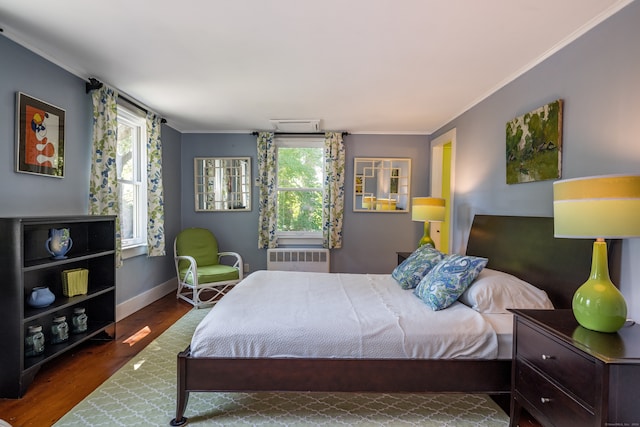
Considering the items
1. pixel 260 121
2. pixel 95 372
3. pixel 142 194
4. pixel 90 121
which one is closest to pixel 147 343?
pixel 95 372

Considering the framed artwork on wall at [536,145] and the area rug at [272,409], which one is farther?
the framed artwork on wall at [536,145]

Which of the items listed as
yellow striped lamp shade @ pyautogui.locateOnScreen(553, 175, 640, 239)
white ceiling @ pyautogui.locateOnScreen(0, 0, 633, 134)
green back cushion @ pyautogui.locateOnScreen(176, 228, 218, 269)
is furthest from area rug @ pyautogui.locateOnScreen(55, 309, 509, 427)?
white ceiling @ pyautogui.locateOnScreen(0, 0, 633, 134)

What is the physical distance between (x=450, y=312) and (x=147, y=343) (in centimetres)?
255

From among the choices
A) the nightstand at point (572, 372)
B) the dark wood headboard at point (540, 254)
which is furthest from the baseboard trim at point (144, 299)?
the dark wood headboard at point (540, 254)

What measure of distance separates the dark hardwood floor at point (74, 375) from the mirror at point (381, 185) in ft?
9.91

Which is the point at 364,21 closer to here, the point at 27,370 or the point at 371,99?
the point at 371,99

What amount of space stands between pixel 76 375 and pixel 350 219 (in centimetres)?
→ 358

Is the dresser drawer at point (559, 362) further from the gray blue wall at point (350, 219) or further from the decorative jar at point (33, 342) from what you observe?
the gray blue wall at point (350, 219)

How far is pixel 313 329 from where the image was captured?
1.84 meters

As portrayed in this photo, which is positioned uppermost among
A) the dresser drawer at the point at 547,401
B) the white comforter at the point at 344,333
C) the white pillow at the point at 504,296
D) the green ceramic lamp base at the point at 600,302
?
the green ceramic lamp base at the point at 600,302

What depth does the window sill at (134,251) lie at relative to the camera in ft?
11.4

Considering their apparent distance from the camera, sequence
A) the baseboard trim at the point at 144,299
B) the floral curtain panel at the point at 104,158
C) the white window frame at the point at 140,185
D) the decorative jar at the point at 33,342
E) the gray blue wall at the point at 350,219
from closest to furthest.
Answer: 1. the decorative jar at the point at 33,342
2. the floral curtain panel at the point at 104,158
3. the baseboard trim at the point at 144,299
4. the white window frame at the point at 140,185
5. the gray blue wall at the point at 350,219

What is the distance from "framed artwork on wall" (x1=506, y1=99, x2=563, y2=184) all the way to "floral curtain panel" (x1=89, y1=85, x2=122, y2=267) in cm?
359

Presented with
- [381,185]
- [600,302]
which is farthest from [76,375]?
[381,185]
